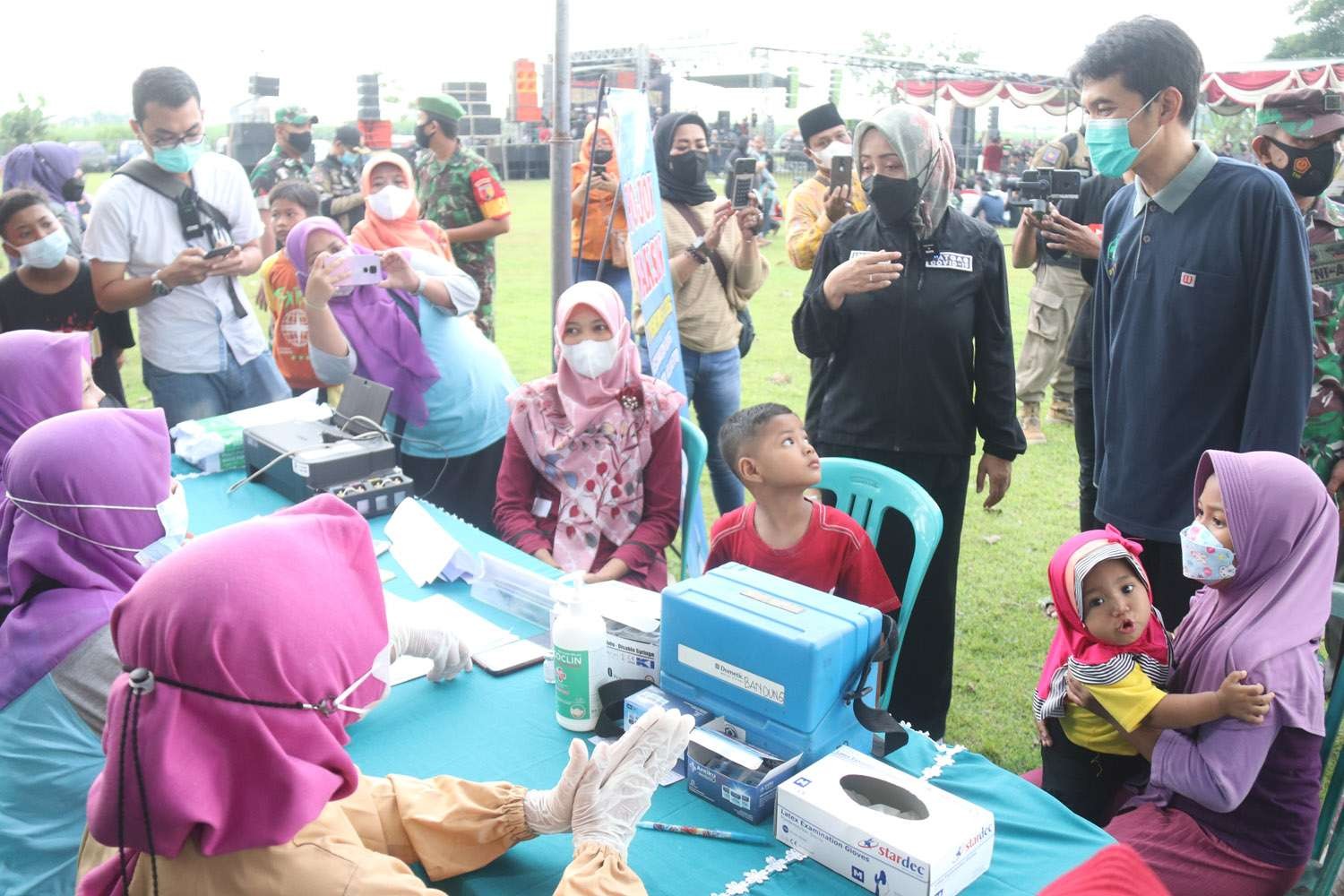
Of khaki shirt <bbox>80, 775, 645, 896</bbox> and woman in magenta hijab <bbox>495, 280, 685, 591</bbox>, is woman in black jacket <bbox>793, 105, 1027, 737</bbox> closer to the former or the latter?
woman in magenta hijab <bbox>495, 280, 685, 591</bbox>

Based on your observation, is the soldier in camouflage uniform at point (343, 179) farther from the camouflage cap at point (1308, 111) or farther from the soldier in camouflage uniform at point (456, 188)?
the camouflage cap at point (1308, 111)

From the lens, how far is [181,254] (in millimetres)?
3646

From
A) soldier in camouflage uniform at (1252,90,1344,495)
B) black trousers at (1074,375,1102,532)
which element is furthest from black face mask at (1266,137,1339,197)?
black trousers at (1074,375,1102,532)

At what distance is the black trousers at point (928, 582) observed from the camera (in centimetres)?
275

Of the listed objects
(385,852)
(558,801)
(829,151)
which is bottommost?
(385,852)

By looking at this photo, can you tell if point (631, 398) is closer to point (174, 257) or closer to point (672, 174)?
point (672, 174)

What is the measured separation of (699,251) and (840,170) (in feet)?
2.24

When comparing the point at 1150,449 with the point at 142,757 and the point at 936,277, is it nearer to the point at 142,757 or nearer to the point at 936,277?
the point at 936,277

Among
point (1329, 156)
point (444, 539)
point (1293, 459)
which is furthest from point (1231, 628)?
point (1329, 156)

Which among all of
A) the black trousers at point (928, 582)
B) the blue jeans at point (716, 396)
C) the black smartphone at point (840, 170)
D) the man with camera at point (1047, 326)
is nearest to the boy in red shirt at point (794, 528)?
the black trousers at point (928, 582)

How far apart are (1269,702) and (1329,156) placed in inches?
81.1

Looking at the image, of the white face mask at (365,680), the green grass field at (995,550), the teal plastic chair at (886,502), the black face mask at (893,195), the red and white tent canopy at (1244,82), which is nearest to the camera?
the white face mask at (365,680)

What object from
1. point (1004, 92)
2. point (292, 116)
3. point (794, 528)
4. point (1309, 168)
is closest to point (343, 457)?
point (794, 528)

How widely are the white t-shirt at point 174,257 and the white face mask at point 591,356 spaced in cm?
189
